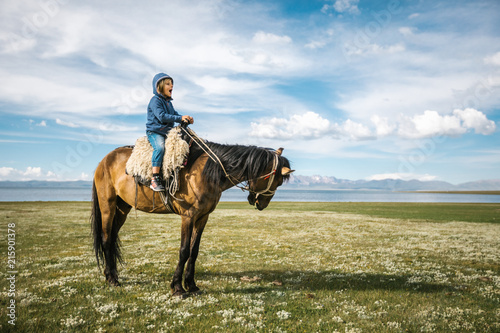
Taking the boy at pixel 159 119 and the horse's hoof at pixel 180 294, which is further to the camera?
the boy at pixel 159 119

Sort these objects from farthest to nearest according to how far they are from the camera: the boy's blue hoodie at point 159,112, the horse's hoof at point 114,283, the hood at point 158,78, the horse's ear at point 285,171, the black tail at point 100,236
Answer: the black tail at point 100,236 → the horse's hoof at point 114,283 → the hood at point 158,78 → the boy's blue hoodie at point 159,112 → the horse's ear at point 285,171

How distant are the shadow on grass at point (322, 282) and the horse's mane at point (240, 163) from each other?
2.95 meters

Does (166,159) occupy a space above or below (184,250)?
above

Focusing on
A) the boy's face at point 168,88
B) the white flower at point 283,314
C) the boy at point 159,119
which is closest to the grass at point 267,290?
the white flower at point 283,314

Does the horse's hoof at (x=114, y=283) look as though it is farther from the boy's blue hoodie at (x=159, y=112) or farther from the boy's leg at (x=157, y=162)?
the boy's blue hoodie at (x=159, y=112)

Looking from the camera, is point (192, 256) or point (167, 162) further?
point (192, 256)

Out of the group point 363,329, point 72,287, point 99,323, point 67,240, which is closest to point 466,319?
point 363,329

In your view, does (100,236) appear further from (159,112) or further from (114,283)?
(159,112)

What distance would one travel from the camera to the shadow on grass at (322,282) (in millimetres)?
7258

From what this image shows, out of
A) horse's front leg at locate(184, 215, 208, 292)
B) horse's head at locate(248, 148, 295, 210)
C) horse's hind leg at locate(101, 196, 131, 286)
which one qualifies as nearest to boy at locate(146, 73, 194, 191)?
horse's front leg at locate(184, 215, 208, 292)

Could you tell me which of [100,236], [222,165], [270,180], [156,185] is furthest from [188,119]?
[100,236]

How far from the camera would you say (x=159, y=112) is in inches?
263

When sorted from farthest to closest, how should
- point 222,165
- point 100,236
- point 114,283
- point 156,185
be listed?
point 100,236 < point 114,283 < point 222,165 < point 156,185

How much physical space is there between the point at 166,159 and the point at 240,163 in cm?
177
